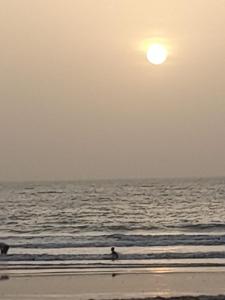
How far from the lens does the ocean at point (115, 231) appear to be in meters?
19.6

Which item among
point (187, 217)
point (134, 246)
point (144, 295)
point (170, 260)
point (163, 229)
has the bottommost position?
point (144, 295)

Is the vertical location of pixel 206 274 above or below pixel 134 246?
below

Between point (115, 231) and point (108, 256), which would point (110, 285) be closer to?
point (108, 256)

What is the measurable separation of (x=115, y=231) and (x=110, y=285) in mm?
19834

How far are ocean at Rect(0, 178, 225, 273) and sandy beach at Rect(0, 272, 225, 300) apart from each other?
4.28ft

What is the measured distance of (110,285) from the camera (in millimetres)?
14859

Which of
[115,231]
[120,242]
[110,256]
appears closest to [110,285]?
[110,256]

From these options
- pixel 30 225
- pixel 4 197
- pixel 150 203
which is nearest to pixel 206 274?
pixel 30 225

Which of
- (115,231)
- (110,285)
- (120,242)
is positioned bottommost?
(110,285)

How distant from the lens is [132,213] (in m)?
46.6

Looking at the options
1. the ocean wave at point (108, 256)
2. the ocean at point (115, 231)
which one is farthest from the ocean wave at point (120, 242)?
the ocean wave at point (108, 256)

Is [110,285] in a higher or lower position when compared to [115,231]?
lower

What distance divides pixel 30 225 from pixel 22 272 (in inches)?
867

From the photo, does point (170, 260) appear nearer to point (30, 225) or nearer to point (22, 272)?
point (22, 272)
